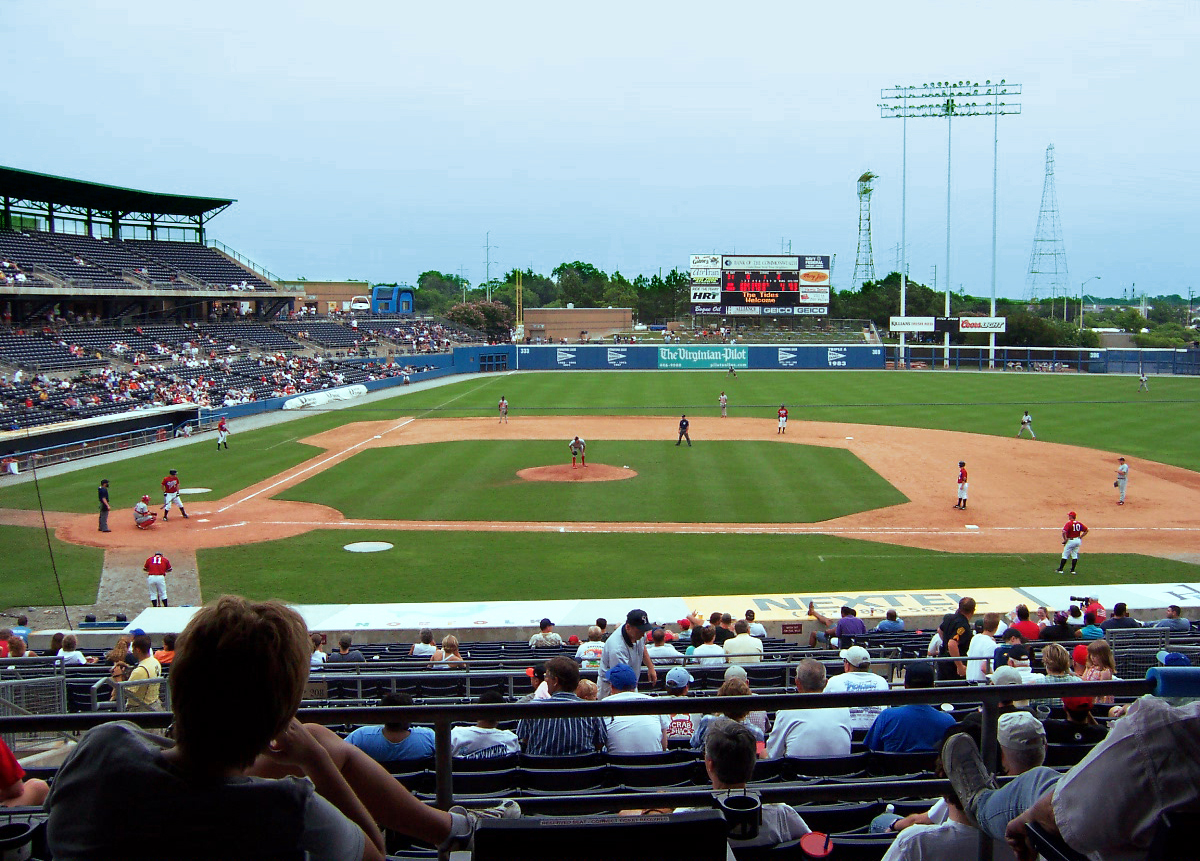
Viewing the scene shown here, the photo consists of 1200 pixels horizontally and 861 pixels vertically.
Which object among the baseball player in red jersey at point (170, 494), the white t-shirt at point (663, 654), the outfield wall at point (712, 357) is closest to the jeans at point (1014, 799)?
the white t-shirt at point (663, 654)

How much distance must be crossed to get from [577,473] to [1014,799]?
30294 mm

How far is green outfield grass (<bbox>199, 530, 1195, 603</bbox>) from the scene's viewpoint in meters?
19.9

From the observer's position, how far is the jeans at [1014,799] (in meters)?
2.82

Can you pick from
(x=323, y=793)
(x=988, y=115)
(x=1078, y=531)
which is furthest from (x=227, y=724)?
(x=988, y=115)

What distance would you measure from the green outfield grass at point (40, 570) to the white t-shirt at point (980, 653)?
17789 mm

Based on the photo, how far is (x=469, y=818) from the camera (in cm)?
284

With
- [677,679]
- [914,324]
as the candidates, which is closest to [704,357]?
[914,324]

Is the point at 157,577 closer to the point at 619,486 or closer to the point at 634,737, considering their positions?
the point at 619,486

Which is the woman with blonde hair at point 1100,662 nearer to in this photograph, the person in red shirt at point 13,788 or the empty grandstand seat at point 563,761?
the empty grandstand seat at point 563,761

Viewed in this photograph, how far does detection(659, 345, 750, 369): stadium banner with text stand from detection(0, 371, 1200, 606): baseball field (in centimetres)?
3263

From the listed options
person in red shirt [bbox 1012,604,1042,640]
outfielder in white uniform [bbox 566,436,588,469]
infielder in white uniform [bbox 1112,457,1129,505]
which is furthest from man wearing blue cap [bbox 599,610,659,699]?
outfielder in white uniform [bbox 566,436,588,469]

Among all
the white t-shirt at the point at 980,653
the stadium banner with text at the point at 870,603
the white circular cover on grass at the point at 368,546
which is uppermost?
the white t-shirt at the point at 980,653

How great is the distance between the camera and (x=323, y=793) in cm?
263

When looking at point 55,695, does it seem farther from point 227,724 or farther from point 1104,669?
point 1104,669
